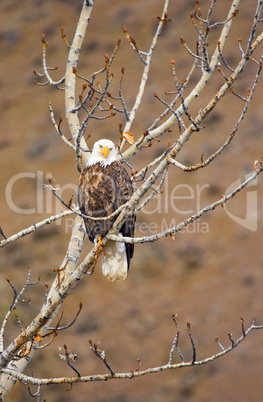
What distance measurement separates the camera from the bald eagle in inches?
170

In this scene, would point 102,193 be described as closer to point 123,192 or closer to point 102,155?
point 123,192

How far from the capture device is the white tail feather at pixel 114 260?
14.4 feet

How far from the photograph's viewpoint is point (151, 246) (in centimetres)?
1116

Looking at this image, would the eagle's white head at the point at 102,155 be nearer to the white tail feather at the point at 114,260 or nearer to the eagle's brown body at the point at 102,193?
the eagle's brown body at the point at 102,193


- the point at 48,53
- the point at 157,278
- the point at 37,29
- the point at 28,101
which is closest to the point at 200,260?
the point at 157,278

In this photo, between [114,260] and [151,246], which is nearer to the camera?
[114,260]

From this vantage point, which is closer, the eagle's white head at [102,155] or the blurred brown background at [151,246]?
the eagle's white head at [102,155]

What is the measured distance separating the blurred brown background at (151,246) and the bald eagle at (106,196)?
5123mm

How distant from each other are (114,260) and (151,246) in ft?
22.3
